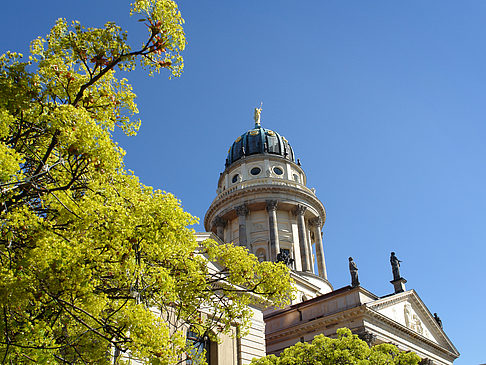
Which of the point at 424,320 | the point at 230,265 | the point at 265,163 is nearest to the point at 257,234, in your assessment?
the point at 265,163

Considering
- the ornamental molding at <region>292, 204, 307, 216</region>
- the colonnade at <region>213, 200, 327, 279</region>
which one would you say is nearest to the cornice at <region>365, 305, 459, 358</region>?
the colonnade at <region>213, 200, 327, 279</region>

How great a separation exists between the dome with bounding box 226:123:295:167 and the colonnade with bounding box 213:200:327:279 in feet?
27.4

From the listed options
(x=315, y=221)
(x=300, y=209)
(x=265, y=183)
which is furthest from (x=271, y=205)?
(x=315, y=221)

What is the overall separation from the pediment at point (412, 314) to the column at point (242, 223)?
16.3 m

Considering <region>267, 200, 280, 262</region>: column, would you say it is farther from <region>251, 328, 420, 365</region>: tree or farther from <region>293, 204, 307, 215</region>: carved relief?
<region>251, 328, 420, 365</region>: tree

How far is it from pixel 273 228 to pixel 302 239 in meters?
3.32

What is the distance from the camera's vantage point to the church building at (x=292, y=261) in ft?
99.0

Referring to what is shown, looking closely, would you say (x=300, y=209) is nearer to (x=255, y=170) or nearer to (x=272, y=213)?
(x=272, y=213)

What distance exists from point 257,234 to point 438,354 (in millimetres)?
19885

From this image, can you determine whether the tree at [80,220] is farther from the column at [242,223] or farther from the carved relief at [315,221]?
the carved relief at [315,221]

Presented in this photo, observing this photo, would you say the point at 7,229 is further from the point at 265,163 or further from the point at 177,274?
the point at 265,163

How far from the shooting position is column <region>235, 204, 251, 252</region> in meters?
47.1

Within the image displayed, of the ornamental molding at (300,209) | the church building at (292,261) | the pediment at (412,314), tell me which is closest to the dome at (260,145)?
the church building at (292,261)

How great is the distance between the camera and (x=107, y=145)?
368 inches
